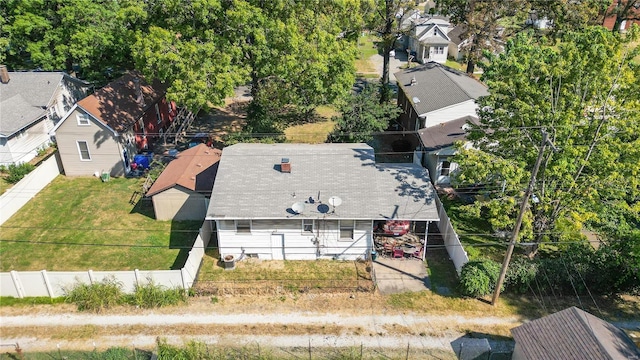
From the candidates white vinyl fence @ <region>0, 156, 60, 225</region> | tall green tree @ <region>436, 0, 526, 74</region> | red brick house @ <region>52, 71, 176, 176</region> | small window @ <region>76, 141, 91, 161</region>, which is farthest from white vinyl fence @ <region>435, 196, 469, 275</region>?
white vinyl fence @ <region>0, 156, 60, 225</region>

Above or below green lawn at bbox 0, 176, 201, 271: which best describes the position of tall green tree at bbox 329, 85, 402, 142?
above

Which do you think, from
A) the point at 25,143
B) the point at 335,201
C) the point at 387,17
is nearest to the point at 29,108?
the point at 25,143

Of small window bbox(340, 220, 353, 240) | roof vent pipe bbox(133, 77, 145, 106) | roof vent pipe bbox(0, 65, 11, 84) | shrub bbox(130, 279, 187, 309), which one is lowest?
shrub bbox(130, 279, 187, 309)

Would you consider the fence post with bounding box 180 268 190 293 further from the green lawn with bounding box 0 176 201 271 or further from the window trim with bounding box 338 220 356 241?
the window trim with bounding box 338 220 356 241

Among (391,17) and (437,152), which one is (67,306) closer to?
(437,152)

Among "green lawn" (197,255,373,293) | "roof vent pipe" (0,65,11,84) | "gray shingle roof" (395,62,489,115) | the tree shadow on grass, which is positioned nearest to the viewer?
A: "green lawn" (197,255,373,293)

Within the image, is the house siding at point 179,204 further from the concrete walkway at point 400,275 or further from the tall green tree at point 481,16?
the tall green tree at point 481,16

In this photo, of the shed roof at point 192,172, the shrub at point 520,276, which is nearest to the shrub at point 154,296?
the shed roof at point 192,172

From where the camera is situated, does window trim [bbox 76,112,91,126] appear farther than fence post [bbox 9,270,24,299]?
Yes
